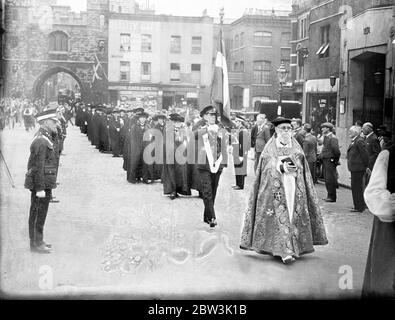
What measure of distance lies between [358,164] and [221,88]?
2.61m

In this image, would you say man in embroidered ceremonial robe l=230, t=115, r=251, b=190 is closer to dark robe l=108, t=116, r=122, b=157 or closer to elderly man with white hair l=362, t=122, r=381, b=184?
elderly man with white hair l=362, t=122, r=381, b=184

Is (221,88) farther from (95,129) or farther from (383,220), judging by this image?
(95,129)

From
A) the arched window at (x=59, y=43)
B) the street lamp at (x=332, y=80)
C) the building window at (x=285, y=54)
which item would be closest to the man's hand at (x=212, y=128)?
the building window at (x=285, y=54)

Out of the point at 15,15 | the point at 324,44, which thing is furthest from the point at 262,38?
the point at 15,15

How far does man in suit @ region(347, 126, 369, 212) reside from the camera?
846 centimetres

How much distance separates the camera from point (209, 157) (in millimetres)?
7301

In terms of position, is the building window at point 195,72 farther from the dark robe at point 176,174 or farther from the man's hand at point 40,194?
the man's hand at point 40,194

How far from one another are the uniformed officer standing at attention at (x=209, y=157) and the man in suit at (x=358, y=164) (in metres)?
2.27

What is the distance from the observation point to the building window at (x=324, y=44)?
27.7 feet

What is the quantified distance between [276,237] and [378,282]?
6.70 ft
